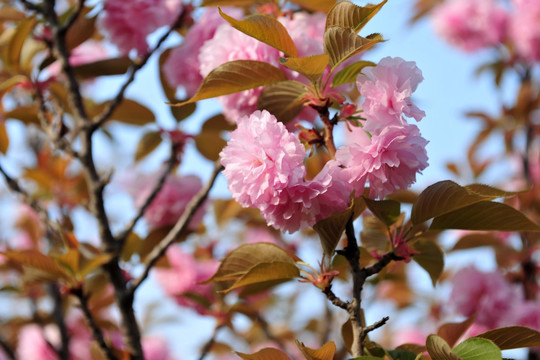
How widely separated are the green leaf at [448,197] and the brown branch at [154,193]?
0.73 metres

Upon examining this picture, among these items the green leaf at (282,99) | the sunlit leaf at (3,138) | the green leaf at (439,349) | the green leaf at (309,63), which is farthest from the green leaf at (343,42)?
the sunlit leaf at (3,138)

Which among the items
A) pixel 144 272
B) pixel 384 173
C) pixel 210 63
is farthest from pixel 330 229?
pixel 144 272

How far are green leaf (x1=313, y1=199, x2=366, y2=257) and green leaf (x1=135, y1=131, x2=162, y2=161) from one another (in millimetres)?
850

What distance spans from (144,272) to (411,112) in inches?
29.1

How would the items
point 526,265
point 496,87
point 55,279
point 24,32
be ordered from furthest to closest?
point 496,87 → point 526,265 → point 24,32 → point 55,279

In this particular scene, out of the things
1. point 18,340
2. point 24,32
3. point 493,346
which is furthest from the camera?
point 18,340

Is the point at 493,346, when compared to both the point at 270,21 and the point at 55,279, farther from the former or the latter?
the point at 55,279

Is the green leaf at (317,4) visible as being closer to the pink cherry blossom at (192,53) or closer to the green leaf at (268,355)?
the pink cherry blossom at (192,53)

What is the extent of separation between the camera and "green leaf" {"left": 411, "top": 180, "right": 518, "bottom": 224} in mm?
709

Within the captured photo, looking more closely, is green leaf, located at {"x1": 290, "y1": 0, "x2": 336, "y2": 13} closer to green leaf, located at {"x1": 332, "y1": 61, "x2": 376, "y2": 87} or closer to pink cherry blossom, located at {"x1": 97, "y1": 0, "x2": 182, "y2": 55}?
green leaf, located at {"x1": 332, "y1": 61, "x2": 376, "y2": 87}

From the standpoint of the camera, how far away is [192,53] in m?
1.26

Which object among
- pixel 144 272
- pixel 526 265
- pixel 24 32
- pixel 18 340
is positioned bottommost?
pixel 18 340

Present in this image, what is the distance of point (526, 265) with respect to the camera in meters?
1.79

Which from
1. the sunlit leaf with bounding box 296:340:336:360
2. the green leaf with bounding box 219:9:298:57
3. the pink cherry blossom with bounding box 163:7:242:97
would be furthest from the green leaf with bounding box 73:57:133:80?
the sunlit leaf with bounding box 296:340:336:360
